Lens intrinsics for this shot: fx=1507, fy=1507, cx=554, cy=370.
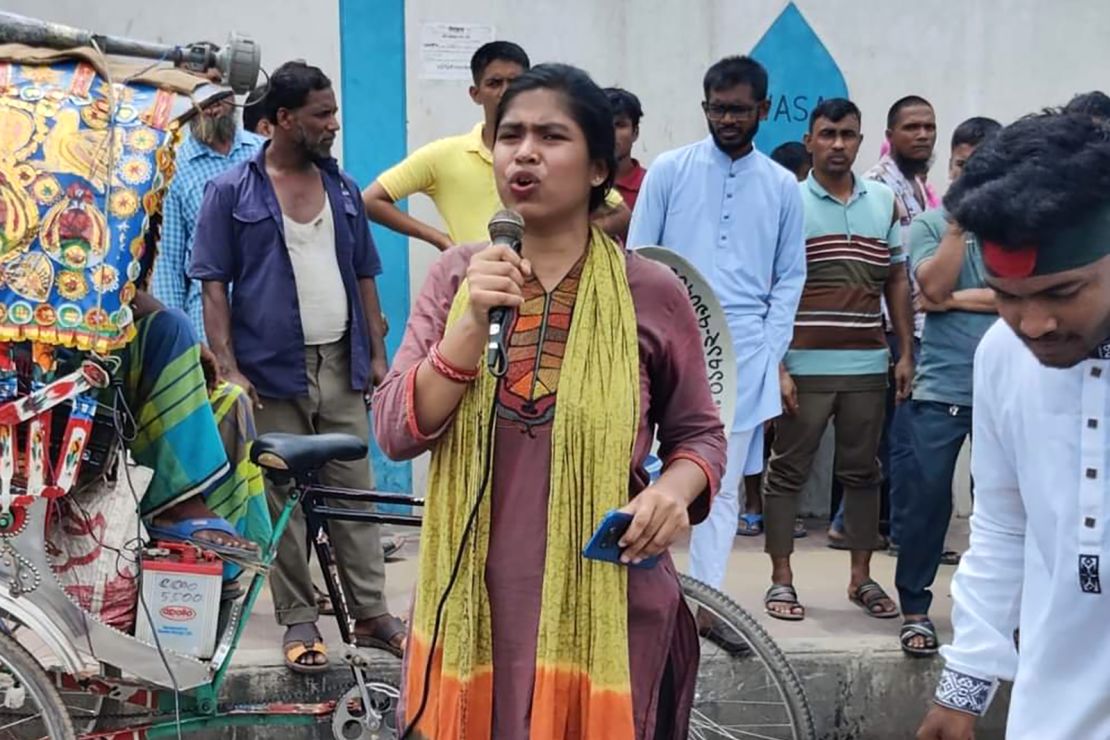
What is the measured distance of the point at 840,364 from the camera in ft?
17.5

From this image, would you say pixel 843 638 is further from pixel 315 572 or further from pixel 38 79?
pixel 38 79

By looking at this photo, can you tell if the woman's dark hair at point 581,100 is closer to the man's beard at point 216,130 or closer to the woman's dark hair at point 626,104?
the man's beard at point 216,130

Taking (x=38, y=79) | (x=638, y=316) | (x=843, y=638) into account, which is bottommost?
(x=843, y=638)

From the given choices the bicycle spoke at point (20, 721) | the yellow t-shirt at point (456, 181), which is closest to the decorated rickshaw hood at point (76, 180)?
the bicycle spoke at point (20, 721)

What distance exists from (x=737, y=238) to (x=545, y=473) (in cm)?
255

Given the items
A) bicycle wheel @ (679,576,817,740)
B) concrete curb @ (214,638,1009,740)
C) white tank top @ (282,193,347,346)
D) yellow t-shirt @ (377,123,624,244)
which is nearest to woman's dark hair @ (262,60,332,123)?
white tank top @ (282,193,347,346)

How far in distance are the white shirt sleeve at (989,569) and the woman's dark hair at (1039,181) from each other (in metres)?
0.32

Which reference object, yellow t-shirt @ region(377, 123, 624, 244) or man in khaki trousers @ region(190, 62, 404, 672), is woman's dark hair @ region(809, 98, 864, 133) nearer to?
yellow t-shirt @ region(377, 123, 624, 244)

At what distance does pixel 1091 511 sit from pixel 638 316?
83 centimetres

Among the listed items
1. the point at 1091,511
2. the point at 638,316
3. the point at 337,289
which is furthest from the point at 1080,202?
the point at 337,289

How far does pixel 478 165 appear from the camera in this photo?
559 cm

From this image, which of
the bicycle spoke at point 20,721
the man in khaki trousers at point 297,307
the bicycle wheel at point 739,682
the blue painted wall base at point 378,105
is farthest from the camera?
the blue painted wall base at point 378,105

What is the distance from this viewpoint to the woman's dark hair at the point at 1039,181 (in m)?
2.05

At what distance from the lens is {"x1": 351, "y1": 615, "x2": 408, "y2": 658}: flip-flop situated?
4391 mm
